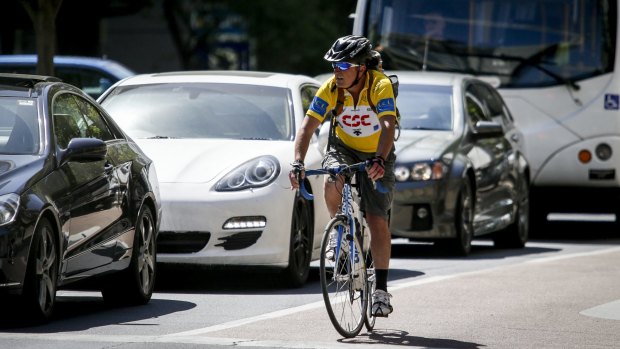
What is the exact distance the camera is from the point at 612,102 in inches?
744

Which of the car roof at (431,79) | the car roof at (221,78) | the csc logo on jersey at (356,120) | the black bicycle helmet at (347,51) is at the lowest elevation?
the car roof at (431,79)

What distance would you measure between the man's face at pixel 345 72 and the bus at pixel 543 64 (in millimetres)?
9558

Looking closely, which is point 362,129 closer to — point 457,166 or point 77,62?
point 457,166

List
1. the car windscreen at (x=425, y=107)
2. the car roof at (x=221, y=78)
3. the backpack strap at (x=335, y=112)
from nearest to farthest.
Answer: the backpack strap at (x=335, y=112), the car roof at (x=221, y=78), the car windscreen at (x=425, y=107)

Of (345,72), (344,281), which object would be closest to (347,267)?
(344,281)

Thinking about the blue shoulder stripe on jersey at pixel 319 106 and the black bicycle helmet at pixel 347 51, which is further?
the blue shoulder stripe on jersey at pixel 319 106

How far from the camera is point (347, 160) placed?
942 cm

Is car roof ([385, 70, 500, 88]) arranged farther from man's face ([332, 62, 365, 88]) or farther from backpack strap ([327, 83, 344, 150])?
man's face ([332, 62, 365, 88])

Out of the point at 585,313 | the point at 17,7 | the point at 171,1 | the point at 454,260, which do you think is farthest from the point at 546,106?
the point at 171,1

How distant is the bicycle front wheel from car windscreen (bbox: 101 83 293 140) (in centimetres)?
346

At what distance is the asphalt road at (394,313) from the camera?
8.78 metres

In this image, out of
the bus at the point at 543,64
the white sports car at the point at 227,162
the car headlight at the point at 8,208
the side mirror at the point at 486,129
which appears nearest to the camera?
the car headlight at the point at 8,208

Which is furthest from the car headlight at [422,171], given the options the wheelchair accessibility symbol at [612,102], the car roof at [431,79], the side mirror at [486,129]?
the wheelchair accessibility symbol at [612,102]

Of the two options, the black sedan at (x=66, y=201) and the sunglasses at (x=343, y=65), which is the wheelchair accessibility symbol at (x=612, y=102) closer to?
the black sedan at (x=66, y=201)
